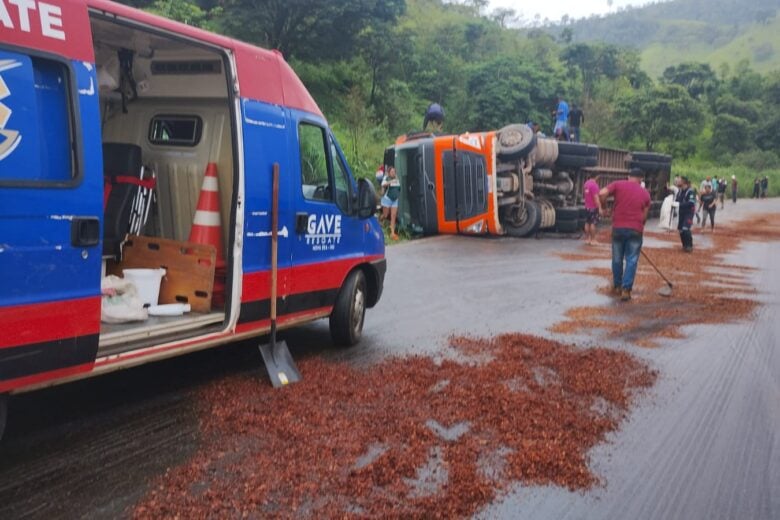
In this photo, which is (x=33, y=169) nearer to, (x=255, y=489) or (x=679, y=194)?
(x=255, y=489)

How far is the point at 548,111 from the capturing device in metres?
41.0

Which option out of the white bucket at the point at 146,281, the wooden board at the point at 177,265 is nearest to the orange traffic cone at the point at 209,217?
the wooden board at the point at 177,265

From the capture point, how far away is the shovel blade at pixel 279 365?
504cm

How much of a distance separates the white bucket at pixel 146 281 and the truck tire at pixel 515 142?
13021 mm

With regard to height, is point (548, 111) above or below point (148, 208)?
above

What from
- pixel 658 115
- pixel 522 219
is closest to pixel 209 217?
pixel 522 219

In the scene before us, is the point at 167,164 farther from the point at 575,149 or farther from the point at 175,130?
the point at 575,149

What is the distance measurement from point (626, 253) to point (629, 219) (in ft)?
1.65

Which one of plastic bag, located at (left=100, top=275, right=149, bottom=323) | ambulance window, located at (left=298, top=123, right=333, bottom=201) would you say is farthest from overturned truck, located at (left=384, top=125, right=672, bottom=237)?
plastic bag, located at (left=100, top=275, right=149, bottom=323)

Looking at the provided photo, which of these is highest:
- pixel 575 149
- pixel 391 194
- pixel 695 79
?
pixel 695 79

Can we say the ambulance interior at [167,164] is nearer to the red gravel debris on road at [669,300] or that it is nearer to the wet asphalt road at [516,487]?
the wet asphalt road at [516,487]

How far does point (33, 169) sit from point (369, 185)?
323 cm

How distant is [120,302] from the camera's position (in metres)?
4.54

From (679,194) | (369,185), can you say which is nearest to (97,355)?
(369,185)
